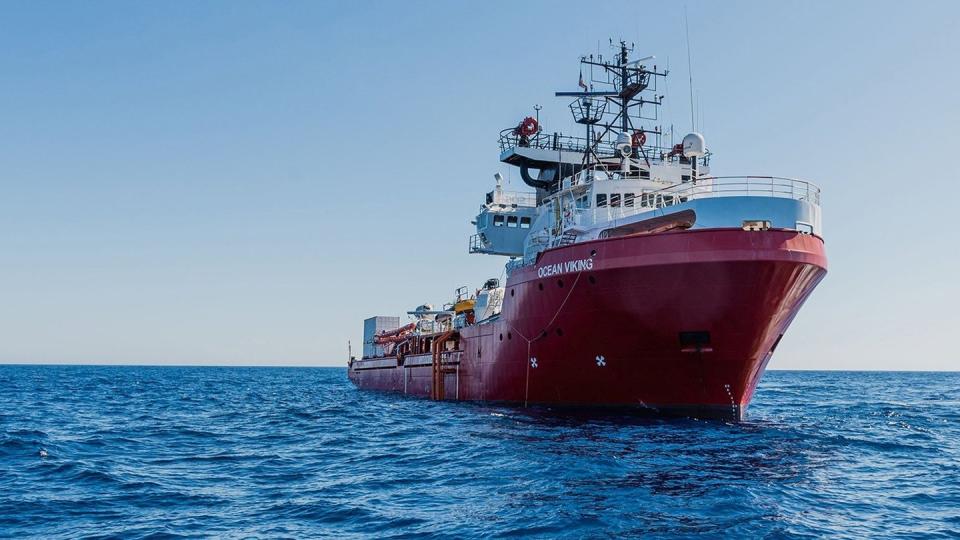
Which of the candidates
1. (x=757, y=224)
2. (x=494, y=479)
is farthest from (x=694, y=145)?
(x=494, y=479)

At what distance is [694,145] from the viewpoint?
104 ft

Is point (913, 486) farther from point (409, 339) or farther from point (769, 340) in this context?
point (409, 339)

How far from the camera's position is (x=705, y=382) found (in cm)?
2341

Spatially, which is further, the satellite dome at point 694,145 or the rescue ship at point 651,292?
the satellite dome at point 694,145

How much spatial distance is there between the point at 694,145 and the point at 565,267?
1037cm

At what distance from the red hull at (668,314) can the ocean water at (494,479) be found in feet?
3.99

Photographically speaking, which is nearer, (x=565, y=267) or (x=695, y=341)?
(x=695, y=341)

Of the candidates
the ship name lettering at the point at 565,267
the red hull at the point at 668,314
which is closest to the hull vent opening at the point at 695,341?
the red hull at the point at 668,314

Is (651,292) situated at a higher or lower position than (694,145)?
lower

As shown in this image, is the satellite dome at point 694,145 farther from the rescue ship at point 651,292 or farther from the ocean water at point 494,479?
the ocean water at point 494,479

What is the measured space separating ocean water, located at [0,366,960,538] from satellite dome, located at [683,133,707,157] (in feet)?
37.1

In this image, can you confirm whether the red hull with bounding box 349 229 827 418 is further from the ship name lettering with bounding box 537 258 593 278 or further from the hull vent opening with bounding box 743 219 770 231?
the hull vent opening with bounding box 743 219 770 231

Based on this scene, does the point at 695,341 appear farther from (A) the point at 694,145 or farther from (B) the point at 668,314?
(A) the point at 694,145

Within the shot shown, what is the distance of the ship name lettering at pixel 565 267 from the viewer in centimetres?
2397
